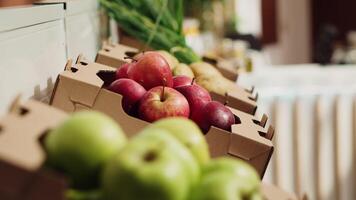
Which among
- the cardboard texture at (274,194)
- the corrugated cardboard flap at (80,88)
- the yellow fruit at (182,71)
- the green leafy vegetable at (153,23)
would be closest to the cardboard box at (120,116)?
the corrugated cardboard flap at (80,88)

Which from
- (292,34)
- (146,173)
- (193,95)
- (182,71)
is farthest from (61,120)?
(292,34)

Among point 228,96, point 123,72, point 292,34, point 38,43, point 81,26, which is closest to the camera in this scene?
point 38,43

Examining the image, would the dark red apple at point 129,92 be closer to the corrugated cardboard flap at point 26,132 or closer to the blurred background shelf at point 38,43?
the blurred background shelf at point 38,43

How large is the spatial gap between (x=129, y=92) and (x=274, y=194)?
1.11 ft

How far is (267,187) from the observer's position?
2.60 feet

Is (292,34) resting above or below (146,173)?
below

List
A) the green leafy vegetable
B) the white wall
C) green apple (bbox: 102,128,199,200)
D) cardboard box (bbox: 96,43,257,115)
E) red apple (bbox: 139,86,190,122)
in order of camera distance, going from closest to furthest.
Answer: green apple (bbox: 102,128,199,200)
red apple (bbox: 139,86,190,122)
cardboard box (bbox: 96,43,257,115)
the green leafy vegetable
the white wall

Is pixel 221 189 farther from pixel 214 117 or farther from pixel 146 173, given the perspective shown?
pixel 214 117

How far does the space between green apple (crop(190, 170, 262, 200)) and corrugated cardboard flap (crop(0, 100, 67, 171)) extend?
157 mm

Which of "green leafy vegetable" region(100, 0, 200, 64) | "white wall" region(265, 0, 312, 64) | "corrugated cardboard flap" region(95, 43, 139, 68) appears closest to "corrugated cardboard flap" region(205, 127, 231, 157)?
"corrugated cardboard flap" region(95, 43, 139, 68)

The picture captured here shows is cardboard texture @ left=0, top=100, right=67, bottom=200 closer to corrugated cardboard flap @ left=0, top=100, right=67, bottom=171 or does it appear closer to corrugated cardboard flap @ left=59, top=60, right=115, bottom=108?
corrugated cardboard flap @ left=0, top=100, right=67, bottom=171

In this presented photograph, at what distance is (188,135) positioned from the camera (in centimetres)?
67

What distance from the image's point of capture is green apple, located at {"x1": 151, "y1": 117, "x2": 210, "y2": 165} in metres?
0.67

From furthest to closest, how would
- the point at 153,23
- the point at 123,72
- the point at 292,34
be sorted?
1. the point at 292,34
2. the point at 153,23
3. the point at 123,72
